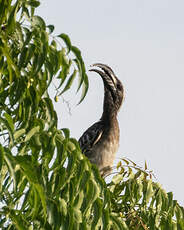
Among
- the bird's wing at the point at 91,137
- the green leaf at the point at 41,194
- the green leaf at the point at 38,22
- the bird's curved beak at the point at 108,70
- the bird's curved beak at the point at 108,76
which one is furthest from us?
the bird's wing at the point at 91,137

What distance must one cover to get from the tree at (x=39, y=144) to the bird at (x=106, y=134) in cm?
356

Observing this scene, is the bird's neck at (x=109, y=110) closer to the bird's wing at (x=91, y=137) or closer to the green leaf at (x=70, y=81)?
the bird's wing at (x=91, y=137)

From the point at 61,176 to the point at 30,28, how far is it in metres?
0.78

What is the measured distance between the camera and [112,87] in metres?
6.98

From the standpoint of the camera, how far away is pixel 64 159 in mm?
3100

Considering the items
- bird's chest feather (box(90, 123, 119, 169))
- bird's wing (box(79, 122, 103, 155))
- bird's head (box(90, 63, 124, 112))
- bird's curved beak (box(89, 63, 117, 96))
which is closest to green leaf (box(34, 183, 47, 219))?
bird's curved beak (box(89, 63, 117, 96))

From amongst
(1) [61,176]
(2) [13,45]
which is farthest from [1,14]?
(1) [61,176]

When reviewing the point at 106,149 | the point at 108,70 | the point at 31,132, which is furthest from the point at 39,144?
the point at 106,149

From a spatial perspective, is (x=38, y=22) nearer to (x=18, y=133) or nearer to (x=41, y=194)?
(x=18, y=133)

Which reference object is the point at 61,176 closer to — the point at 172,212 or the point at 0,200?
the point at 0,200

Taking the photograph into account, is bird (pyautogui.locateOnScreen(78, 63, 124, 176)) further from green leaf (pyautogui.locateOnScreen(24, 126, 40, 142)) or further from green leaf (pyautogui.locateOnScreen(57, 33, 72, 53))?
green leaf (pyautogui.locateOnScreen(24, 126, 40, 142))

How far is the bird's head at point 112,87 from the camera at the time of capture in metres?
6.30

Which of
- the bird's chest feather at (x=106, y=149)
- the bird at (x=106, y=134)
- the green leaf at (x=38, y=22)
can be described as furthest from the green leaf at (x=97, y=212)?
the bird's chest feather at (x=106, y=149)

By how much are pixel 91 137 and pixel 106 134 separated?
17cm
